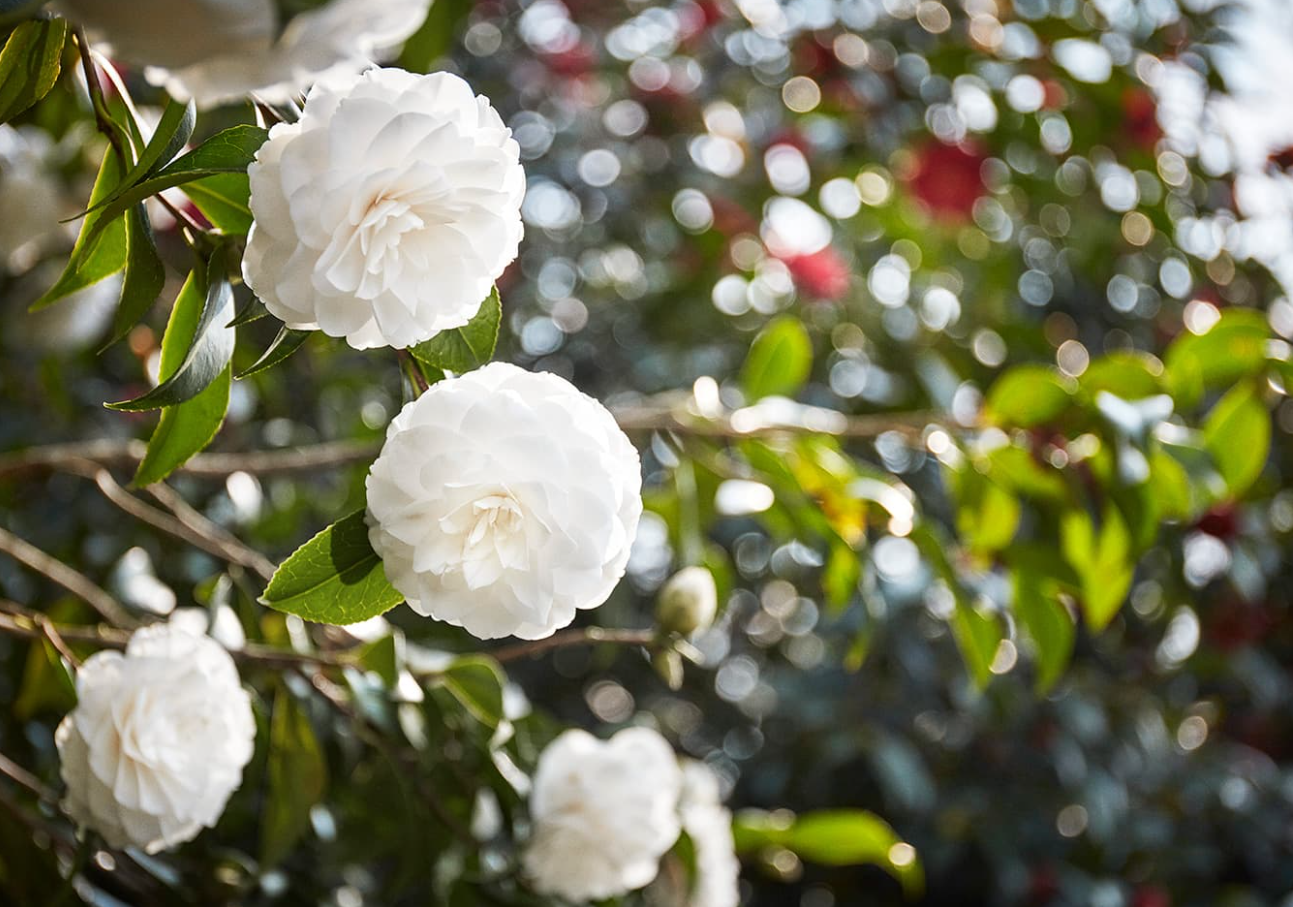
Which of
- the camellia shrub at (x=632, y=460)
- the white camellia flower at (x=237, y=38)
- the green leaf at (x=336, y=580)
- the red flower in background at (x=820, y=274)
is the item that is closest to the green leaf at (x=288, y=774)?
the camellia shrub at (x=632, y=460)

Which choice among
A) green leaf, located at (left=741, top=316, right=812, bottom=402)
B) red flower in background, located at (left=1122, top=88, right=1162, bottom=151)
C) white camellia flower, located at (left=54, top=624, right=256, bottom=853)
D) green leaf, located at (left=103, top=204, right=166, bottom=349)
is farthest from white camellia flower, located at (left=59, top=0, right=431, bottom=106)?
red flower in background, located at (left=1122, top=88, right=1162, bottom=151)

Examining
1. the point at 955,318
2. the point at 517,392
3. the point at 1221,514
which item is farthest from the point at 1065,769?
the point at 517,392

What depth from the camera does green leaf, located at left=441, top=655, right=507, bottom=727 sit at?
24.9 inches

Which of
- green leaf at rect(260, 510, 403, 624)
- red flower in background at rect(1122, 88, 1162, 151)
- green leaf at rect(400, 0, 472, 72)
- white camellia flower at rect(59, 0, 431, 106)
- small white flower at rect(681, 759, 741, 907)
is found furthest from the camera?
red flower in background at rect(1122, 88, 1162, 151)

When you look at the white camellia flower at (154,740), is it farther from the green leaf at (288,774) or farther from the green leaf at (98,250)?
the green leaf at (98,250)

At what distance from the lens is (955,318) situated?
5.46ft

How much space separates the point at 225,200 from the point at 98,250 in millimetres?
59

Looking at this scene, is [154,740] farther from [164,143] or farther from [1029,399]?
[1029,399]

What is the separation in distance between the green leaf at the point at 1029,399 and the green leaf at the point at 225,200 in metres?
0.59

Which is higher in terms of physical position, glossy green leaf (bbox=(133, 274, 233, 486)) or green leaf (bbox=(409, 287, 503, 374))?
green leaf (bbox=(409, 287, 503, 374))

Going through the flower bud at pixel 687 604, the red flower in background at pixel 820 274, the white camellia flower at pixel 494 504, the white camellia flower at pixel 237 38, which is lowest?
the red flower in background at pixel 820 274

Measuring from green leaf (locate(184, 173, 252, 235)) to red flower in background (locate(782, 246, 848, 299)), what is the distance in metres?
1.28

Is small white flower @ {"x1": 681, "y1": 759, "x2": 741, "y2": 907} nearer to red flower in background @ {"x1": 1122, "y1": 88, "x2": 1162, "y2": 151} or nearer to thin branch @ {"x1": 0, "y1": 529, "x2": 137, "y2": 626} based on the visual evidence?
thin branch @ {"x1": 0, "y1": 529, "x2": 137, "y2": 626}

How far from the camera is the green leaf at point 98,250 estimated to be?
43cm
